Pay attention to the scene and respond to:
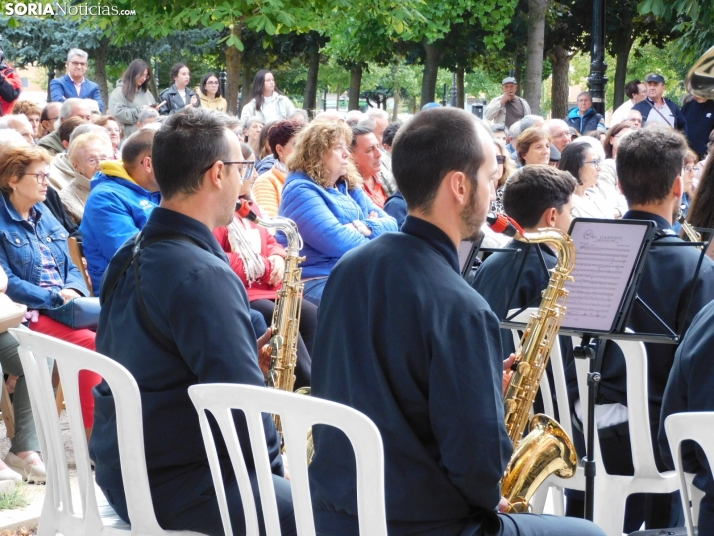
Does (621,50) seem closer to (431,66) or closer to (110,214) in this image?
(431,66)

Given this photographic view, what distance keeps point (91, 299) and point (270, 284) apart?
3.41ft

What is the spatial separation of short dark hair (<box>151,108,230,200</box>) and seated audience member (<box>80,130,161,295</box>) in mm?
2214

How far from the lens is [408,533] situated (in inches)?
93.0

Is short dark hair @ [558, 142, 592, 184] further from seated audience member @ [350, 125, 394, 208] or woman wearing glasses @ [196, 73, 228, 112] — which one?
woman wearing glasses @ [196, 73, 228, 112]

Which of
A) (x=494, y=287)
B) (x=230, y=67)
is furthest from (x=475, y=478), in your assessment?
(x=230, y=67)

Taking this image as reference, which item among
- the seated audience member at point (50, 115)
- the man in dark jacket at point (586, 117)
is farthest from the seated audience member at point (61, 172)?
the man in dark jacket at point (586, 117)

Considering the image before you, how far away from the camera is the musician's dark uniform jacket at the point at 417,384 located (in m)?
2.27

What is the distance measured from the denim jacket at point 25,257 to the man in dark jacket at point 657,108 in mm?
8724

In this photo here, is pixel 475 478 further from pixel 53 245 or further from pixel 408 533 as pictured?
pixel 53 245

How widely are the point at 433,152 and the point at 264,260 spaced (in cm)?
312

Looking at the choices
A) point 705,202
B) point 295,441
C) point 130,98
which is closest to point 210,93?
point 130,98

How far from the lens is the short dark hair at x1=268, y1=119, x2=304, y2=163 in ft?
23.1

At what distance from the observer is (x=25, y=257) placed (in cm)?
500

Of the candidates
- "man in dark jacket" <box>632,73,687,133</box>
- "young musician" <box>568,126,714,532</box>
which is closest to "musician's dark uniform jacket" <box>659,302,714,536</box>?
"young musician" <box>568,126,714,532</box>
